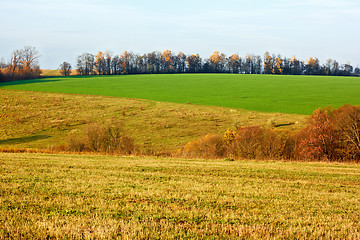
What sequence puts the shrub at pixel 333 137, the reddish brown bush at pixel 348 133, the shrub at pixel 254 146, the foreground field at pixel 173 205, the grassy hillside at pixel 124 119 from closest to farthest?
1. the foreground field at pixel 173 205
2. the reddish brown bush at pixel 348 133
3. the shrub at pixel 333 137
4. the shrub at pixel 254 146
5. the grassy hillside at pixel 124 119

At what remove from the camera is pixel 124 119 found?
6844 cm

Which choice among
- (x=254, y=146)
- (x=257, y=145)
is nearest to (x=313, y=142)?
(x=257, y=145)

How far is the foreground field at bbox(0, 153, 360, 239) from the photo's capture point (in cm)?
774

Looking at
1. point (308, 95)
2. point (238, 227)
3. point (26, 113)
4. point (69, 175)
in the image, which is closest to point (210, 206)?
point (238, 227)

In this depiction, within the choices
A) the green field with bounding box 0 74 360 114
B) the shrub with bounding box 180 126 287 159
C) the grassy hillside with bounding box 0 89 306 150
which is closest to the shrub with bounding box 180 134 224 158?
the shrub with bounding box 180 126 287 159

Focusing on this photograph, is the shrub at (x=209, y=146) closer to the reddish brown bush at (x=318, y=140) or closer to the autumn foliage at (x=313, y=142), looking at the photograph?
the autumn foliage at (x=313, y=142)

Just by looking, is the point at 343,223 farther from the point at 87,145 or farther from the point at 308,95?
the point at 308,95

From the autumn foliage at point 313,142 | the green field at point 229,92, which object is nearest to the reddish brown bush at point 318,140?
the autumn foliage at point 313,142

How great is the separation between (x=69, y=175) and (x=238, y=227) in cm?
939

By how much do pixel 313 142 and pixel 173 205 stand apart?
3423 cm

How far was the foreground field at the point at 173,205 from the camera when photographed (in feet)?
Answer: 25.4

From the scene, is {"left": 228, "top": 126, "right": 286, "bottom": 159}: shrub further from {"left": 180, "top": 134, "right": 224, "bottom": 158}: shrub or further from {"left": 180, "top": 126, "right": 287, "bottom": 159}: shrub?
{"left": 180, "top": 134, "right": 224, "bottom": 158}: shrub

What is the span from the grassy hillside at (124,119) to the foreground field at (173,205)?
35.8 meters

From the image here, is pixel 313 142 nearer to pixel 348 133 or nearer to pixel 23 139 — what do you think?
pixel 348 133
